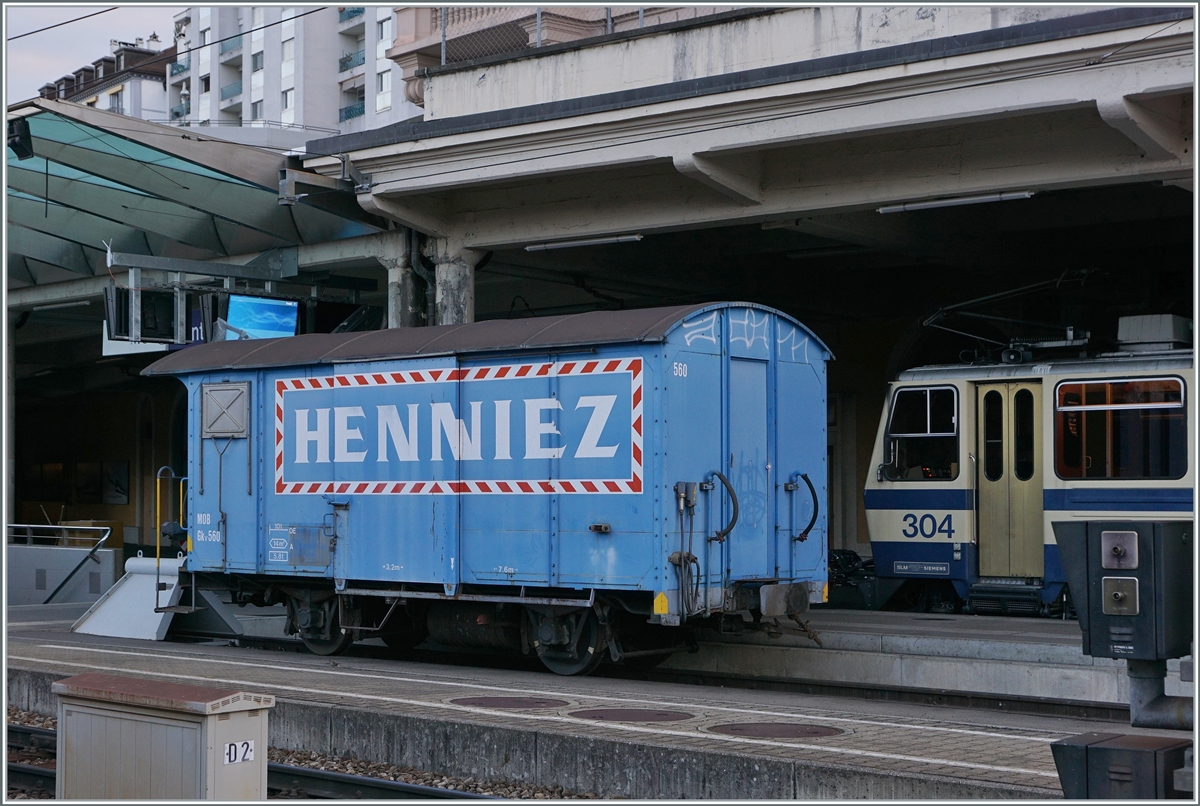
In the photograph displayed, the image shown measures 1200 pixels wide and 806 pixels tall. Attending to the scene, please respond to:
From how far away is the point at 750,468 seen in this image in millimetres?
12539

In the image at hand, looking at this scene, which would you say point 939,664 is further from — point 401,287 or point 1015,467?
point 401,287

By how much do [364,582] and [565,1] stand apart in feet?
23.8

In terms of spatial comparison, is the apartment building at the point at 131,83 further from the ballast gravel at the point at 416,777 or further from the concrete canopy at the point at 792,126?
the ballast gravel at the point at 416,777

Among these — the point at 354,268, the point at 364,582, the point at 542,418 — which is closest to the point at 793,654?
the point at 542,418

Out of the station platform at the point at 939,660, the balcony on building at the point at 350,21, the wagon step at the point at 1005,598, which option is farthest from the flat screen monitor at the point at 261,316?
the balcony on building at the point at 350,21

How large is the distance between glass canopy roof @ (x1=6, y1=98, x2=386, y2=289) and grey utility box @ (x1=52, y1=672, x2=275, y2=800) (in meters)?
10.3

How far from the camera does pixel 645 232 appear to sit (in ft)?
54.4

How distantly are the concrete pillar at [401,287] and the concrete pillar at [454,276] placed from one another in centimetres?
49

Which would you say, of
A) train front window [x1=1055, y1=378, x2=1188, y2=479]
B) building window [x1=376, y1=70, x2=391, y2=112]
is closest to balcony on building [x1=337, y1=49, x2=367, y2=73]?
building window [x1=376, y1=70, x2=391, y2=112]

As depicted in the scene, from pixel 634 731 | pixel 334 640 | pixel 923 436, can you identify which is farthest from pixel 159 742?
pixel 923 436

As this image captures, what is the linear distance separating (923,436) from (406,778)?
932cm

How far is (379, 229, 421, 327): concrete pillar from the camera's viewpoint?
18.4m

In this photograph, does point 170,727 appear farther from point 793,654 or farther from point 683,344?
point 793,654

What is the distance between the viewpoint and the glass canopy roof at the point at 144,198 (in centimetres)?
1658
